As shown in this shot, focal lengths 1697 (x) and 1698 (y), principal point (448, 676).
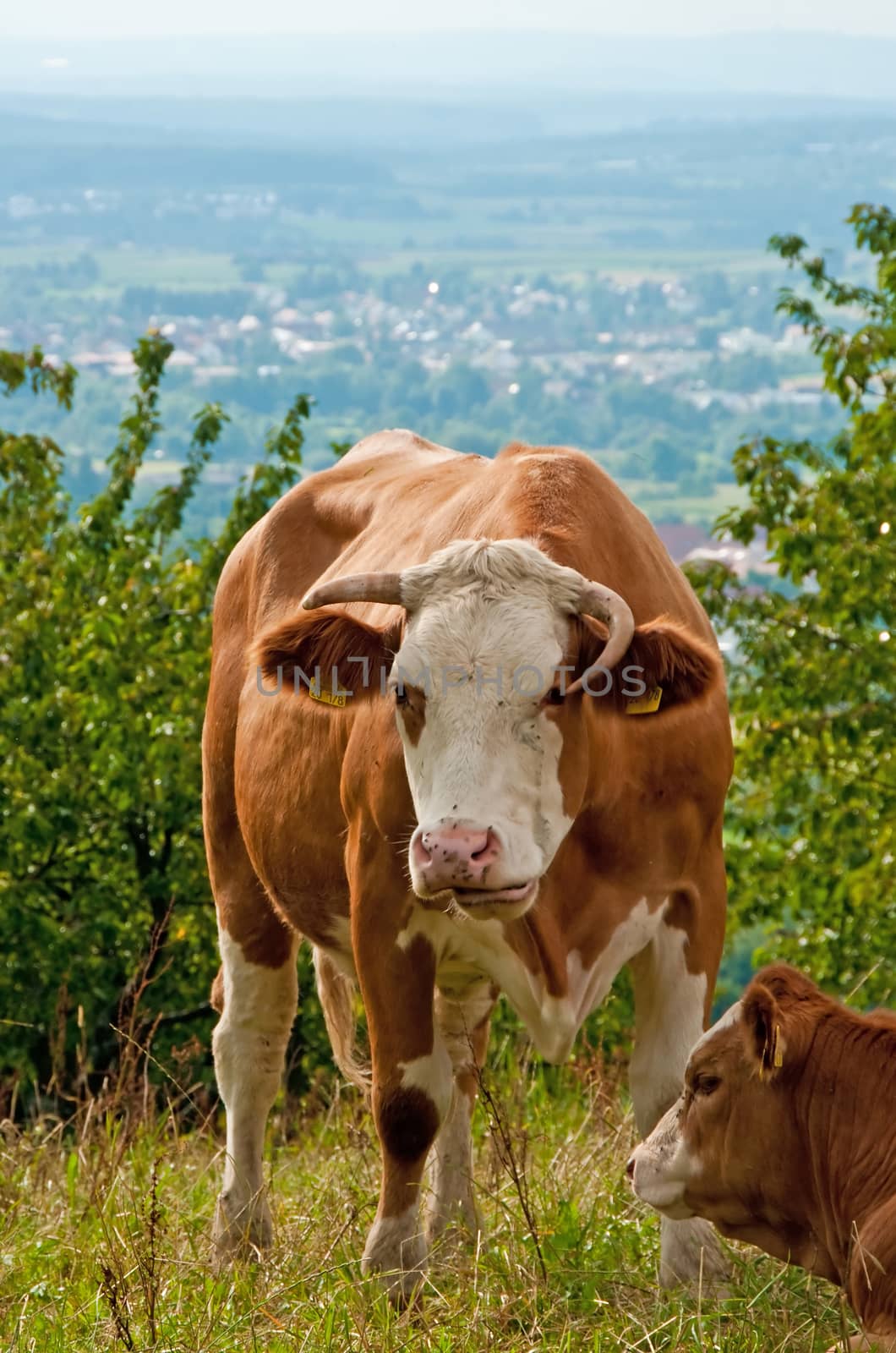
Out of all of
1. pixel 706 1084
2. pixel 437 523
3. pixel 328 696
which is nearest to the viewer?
pixel 706 1084

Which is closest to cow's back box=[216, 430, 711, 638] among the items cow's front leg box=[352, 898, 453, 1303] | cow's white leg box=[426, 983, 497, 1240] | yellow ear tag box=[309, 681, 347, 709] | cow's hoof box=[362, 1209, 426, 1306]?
yellow ear tag box=[309, 681, 347, 709]

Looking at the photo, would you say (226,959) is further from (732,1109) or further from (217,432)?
(217,432)

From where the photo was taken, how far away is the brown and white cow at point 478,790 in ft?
14.5

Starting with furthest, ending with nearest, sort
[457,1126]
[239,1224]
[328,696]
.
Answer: [457,1126]
[239,1224]
[328,696]

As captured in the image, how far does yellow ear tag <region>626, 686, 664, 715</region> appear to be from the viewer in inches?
185

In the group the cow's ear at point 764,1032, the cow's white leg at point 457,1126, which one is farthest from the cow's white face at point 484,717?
the cow's white leg at point 457,1126

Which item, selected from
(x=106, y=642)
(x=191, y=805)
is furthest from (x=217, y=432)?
(x=191, y=805)

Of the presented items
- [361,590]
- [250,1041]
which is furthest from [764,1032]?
[250,1041]

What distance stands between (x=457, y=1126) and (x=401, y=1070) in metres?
1.31

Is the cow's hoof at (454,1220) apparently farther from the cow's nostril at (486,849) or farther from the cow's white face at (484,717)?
the cow's nostril at (486,849)

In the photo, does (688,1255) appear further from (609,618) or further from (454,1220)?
(609,618)

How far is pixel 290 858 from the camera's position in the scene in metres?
5.94

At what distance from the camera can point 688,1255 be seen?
16.6ft

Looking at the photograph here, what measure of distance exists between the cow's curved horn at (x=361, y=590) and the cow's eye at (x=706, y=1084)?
1.54 m
